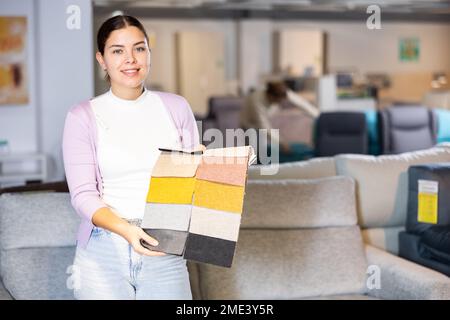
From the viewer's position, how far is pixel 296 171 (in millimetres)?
3240

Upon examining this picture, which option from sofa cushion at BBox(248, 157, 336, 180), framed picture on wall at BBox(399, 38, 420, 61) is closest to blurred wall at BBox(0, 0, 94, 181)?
sofa cushion at BBox(248, 157, 336, 180)

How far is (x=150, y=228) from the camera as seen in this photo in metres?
1.76

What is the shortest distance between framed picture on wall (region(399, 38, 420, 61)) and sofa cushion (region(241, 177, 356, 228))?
10976 mm

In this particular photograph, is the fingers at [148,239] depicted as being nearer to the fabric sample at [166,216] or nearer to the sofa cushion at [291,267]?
the fabric sample at [166,216]

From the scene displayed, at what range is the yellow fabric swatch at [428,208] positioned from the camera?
304 cm

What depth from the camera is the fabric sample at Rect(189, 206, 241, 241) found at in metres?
1.80

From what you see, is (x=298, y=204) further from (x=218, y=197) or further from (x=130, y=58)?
(x=130, y=58)

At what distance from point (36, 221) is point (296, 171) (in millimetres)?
1231

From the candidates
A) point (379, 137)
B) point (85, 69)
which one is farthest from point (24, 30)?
point (379, 137)

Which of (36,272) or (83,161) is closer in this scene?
(83,161)

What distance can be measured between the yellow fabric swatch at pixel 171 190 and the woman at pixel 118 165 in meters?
0.05

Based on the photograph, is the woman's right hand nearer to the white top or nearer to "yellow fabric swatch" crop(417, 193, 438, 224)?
the white top

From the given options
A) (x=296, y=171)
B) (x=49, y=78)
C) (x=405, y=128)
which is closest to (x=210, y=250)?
(x=296, y=171)

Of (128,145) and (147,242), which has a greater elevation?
(128,145)
